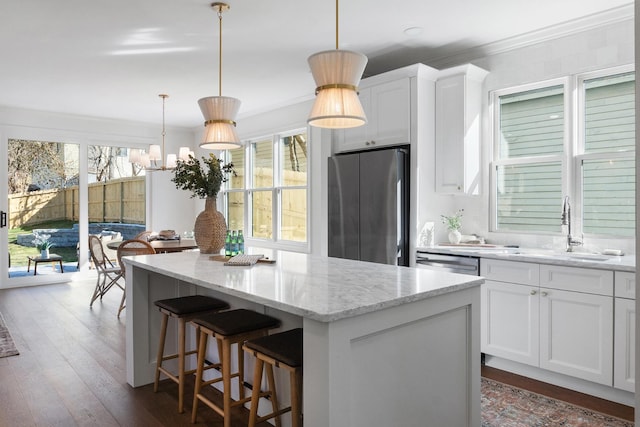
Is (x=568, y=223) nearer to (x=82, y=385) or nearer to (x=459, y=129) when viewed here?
(x=459, y=129)

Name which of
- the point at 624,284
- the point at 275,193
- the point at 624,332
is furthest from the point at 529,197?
the point at 275,193

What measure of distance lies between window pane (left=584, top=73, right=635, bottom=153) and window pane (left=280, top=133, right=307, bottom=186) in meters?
3.50

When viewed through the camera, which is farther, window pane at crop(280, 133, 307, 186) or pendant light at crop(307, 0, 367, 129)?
window pane at crop(280, 133, 307, 186)

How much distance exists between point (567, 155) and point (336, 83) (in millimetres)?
2473

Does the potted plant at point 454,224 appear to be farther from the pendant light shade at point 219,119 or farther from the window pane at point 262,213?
the window pane at point 262,213

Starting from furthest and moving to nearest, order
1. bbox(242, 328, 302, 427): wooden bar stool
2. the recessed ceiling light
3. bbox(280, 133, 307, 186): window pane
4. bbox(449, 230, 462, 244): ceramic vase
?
bbox(280, 133, 307, 186): window pane, bbox(449, 230, 462, 244): ceramic vase, the recessed ceiling light, bbox(242, 328, 302, 427): wooden bar stool

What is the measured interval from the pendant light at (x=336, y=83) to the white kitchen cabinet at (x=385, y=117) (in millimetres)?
1975

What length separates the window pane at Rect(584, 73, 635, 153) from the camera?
11.0ft

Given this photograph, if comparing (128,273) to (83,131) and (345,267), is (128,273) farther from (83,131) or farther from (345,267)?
(83,131)

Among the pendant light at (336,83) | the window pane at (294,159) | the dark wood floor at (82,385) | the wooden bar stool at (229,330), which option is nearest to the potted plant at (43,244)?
the dark wood floor at (82,385)

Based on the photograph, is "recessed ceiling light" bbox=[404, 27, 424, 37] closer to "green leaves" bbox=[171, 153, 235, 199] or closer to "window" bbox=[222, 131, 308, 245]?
"green leaves" bbox=[171, 153, 235, 199]

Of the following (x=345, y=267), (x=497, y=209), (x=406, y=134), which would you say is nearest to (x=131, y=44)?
(x=406, y=134)

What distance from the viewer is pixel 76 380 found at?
10.4 ft

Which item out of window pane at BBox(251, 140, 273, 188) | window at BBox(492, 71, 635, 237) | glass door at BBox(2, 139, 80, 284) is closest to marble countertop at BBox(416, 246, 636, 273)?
window at BBox(492, 71, 635, 237)
